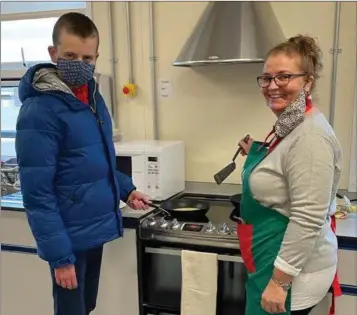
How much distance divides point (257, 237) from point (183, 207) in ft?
2.40

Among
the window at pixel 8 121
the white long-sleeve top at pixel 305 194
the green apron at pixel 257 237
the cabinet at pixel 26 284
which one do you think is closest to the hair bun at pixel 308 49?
the white long-sleeve top at pixel 305 194

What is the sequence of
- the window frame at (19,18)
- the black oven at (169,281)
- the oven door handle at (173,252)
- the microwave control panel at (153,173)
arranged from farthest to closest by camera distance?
the window frame at (19,18), the microwave control panel at (153,173), the black oven at (169,281), the oven door handle at (173,252)

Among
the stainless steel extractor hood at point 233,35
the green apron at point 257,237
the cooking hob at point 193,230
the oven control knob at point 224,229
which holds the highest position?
the stainless steel extractor hood at point 233,35

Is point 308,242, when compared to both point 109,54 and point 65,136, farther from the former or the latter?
point 109,54

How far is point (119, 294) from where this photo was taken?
6.00 ft

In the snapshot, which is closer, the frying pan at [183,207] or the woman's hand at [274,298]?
the woman's hand at [274,298]

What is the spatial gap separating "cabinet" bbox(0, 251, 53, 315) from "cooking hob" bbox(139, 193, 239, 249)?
59 centimetres

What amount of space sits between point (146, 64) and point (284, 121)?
1.42 metres

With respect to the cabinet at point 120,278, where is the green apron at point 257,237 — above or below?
above

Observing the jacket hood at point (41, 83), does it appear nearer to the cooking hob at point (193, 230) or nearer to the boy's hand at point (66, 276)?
the boy's hand at point (66, 276)

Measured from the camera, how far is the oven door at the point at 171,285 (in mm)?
1736

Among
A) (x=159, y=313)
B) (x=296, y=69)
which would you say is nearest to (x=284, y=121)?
(x=296, y=69)

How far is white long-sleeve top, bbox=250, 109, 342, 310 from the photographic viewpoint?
102 centimetres

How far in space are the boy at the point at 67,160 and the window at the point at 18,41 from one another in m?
1.44
